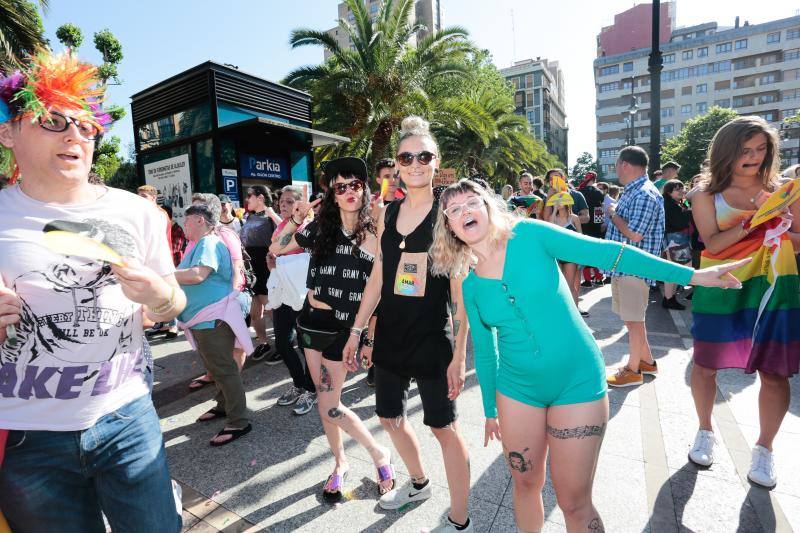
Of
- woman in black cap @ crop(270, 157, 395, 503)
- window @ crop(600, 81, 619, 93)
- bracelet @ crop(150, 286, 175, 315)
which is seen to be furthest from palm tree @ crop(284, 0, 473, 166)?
window @ crop(600, 81, 619, 93)

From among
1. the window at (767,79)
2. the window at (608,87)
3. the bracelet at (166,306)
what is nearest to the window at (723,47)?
the window at (767,79)

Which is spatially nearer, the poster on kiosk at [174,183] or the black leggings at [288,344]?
the black leggings at [288,344]

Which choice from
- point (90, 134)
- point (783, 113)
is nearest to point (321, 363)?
point (90, 134)

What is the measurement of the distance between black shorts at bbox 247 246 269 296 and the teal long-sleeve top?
4.38 metres

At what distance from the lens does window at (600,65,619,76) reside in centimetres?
7769

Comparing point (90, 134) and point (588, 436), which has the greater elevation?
point (90, 134)

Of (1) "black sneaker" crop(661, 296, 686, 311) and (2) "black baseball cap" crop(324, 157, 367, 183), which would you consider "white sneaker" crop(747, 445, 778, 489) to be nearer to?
(2) "black baseball cap" crop(324, 157, 367, 183)

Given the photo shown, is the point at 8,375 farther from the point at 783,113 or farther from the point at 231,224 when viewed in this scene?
the point at 783,113

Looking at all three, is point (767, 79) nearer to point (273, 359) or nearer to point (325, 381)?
point (273, 359)

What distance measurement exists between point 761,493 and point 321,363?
2.73 m

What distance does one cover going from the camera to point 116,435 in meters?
1.50

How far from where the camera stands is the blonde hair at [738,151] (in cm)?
245

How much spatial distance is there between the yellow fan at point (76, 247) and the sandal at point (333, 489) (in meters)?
2.06

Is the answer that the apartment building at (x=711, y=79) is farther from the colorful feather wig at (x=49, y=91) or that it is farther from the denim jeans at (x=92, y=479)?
the denim jeans at (x=92, y=479)
